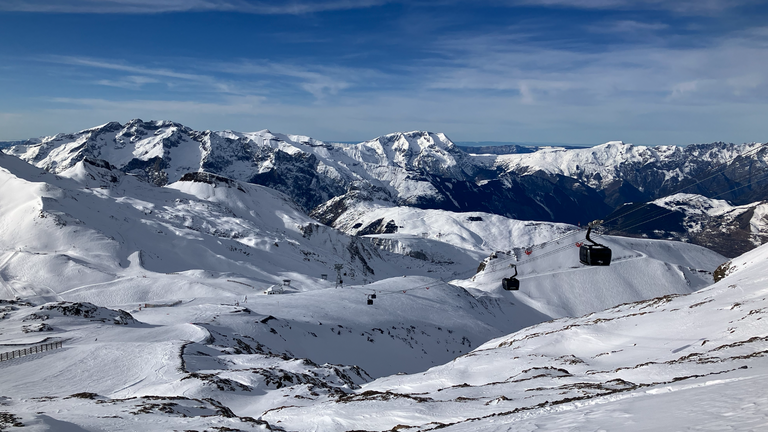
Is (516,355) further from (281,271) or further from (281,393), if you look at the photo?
(281,271)

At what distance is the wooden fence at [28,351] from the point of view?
40250 millimetres

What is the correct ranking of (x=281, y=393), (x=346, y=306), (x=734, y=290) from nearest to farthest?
(x=281, y=393)
(x=734, y=290)
(x=346, y=306)

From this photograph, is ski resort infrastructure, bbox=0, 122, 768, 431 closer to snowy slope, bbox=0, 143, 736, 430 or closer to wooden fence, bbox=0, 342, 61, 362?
wooden fence, bbox=0, 342, 61, 362

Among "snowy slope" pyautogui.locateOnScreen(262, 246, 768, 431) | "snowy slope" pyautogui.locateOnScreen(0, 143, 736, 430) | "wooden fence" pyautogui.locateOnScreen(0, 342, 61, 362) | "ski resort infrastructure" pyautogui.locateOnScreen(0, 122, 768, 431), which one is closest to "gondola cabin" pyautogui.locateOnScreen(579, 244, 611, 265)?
"ski resort infrastructure" pyautogui.locateOnScreen(0, 122, 768, 431)

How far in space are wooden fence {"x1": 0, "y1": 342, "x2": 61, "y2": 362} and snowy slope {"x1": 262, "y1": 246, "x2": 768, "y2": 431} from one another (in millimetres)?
25967

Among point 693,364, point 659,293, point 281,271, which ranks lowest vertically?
point 659,293

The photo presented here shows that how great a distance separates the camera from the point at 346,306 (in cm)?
8119

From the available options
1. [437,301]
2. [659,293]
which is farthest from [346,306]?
[659,293]

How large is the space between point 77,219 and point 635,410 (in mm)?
140293

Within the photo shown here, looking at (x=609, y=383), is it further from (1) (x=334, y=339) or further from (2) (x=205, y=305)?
(2) (x=205, y=305)

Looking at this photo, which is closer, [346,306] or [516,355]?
[516,355]

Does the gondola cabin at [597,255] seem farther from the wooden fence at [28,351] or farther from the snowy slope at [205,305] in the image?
the wooden fence at [28,351]

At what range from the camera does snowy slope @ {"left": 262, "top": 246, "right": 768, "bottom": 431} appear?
15.4 m

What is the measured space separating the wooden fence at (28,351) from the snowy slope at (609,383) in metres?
26.0
